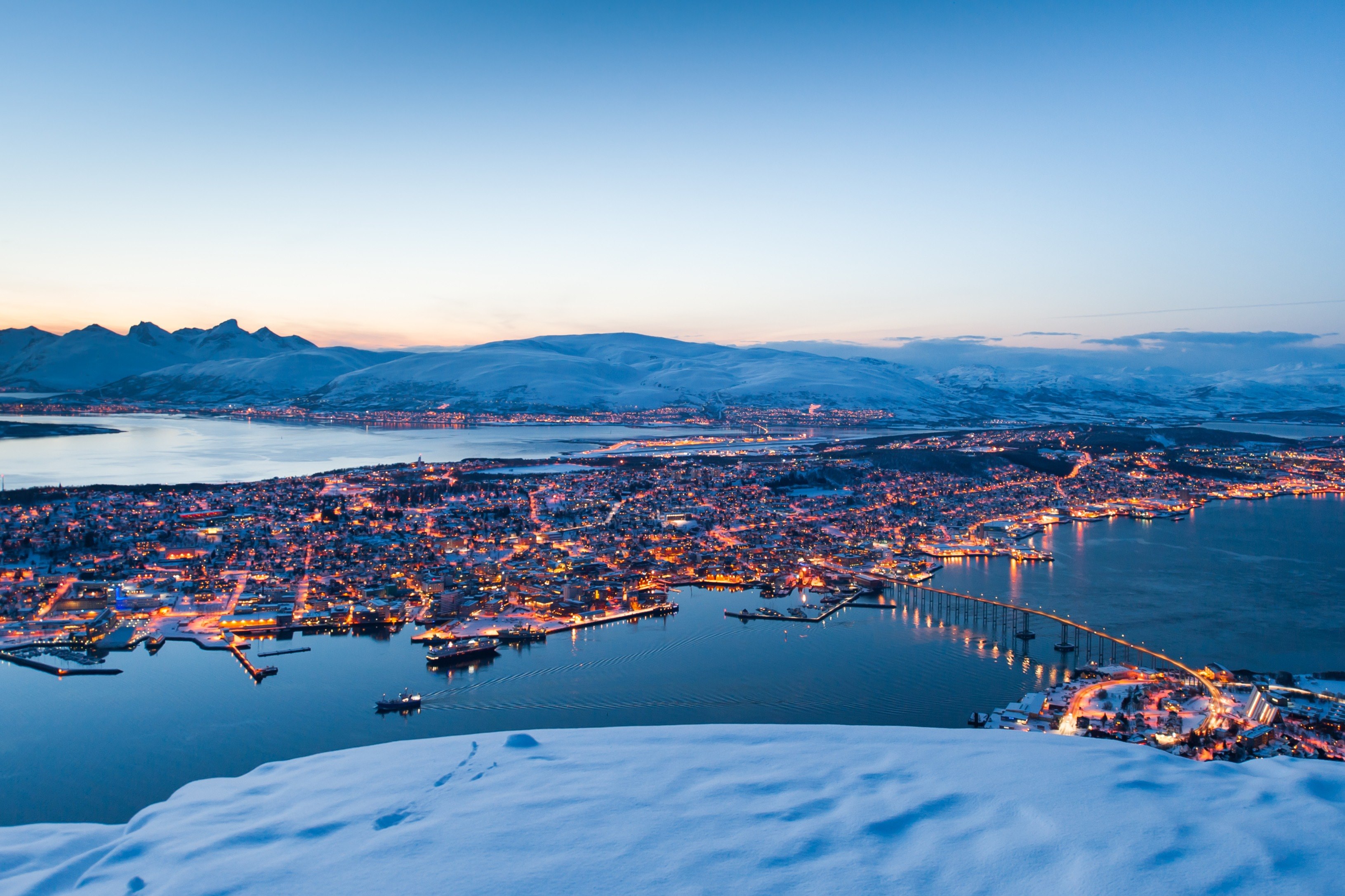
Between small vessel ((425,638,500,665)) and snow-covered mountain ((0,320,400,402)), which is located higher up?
snow-covered mountain ((0,320,400,402))

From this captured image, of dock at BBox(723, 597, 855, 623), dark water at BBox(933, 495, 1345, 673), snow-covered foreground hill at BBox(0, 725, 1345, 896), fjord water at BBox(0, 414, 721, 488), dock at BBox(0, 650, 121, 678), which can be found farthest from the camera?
fjord water at BBox(0, 414, 721, 488)

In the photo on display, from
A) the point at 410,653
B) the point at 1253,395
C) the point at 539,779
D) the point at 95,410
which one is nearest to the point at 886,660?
the point at 410,653

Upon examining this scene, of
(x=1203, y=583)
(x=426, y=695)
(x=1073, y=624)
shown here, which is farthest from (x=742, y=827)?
(x=1203, y=583)

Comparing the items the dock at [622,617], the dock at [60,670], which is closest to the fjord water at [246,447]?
the dock at [60,670]

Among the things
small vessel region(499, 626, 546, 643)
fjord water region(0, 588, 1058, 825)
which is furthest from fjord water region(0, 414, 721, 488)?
small vessel region(499, 626, 546, 643)

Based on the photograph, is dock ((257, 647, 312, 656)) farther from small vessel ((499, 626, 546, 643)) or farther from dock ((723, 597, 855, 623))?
dock ((723, 597, 855, 623))

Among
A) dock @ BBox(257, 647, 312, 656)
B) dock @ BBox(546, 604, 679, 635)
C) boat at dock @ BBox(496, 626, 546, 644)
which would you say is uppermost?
dock @ BBox(257, 647, 312, 656)
